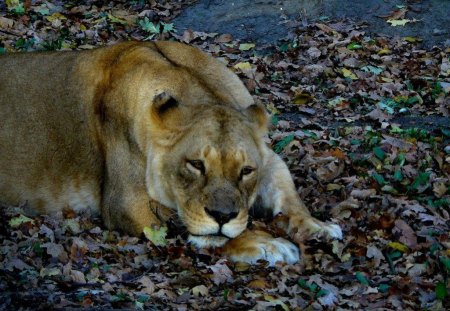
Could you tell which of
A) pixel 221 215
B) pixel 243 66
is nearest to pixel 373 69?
pixel 243 66

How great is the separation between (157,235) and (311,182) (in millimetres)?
1807

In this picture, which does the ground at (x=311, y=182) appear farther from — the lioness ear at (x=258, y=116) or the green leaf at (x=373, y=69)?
the lioness ear at (x=258, y=116)

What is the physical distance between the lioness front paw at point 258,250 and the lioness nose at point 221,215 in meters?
0.36

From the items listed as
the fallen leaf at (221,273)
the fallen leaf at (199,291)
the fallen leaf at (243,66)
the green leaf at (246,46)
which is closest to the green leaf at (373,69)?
the fallen leaf at (243,66)

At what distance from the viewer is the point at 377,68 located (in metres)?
11.7

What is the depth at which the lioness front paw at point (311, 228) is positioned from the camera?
6.71m

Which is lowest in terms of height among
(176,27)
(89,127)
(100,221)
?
(176,27)

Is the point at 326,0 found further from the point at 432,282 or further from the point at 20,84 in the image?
the point at 432,282

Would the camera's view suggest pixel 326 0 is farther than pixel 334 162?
Yes

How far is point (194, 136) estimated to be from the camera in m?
6.33

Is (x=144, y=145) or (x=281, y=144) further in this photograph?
(x=281, y=144)

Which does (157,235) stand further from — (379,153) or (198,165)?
(379,153)

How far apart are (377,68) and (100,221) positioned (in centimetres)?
553

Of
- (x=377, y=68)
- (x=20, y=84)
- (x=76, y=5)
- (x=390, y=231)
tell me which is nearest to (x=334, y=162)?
(x=390, y=231)
